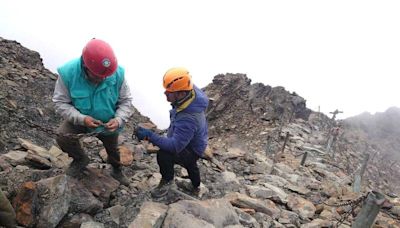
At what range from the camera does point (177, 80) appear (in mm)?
4125

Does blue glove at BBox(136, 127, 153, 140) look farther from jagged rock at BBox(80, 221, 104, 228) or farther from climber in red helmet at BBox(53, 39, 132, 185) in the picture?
jagged rock at BBox(80, 221, 104, 228)

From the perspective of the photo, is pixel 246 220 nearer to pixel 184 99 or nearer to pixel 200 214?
pixel 200 214

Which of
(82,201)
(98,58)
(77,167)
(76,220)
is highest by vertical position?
(98,58)

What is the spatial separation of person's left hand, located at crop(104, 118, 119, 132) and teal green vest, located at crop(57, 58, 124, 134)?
0.16m

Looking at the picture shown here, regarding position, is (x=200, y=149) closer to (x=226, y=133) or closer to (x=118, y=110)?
(x=118, y=110)

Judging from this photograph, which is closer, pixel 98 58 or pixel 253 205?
pixel 98 58

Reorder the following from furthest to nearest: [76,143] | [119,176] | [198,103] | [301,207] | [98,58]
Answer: [301,207] → [119,176] → [76,143] → [198,103] → [98,58]

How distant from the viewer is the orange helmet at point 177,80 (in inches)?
163

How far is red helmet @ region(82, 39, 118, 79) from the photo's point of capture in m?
3.76

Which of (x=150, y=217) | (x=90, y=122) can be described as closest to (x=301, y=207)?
(x=150, y=217)

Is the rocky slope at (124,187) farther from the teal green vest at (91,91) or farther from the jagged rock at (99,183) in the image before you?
the teal green vest at (91,91)

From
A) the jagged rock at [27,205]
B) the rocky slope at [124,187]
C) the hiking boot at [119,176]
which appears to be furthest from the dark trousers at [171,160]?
the jagged rock at [27,205]

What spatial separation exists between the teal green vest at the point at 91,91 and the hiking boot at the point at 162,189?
1270 mm

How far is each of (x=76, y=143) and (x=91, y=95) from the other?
0.77 m
